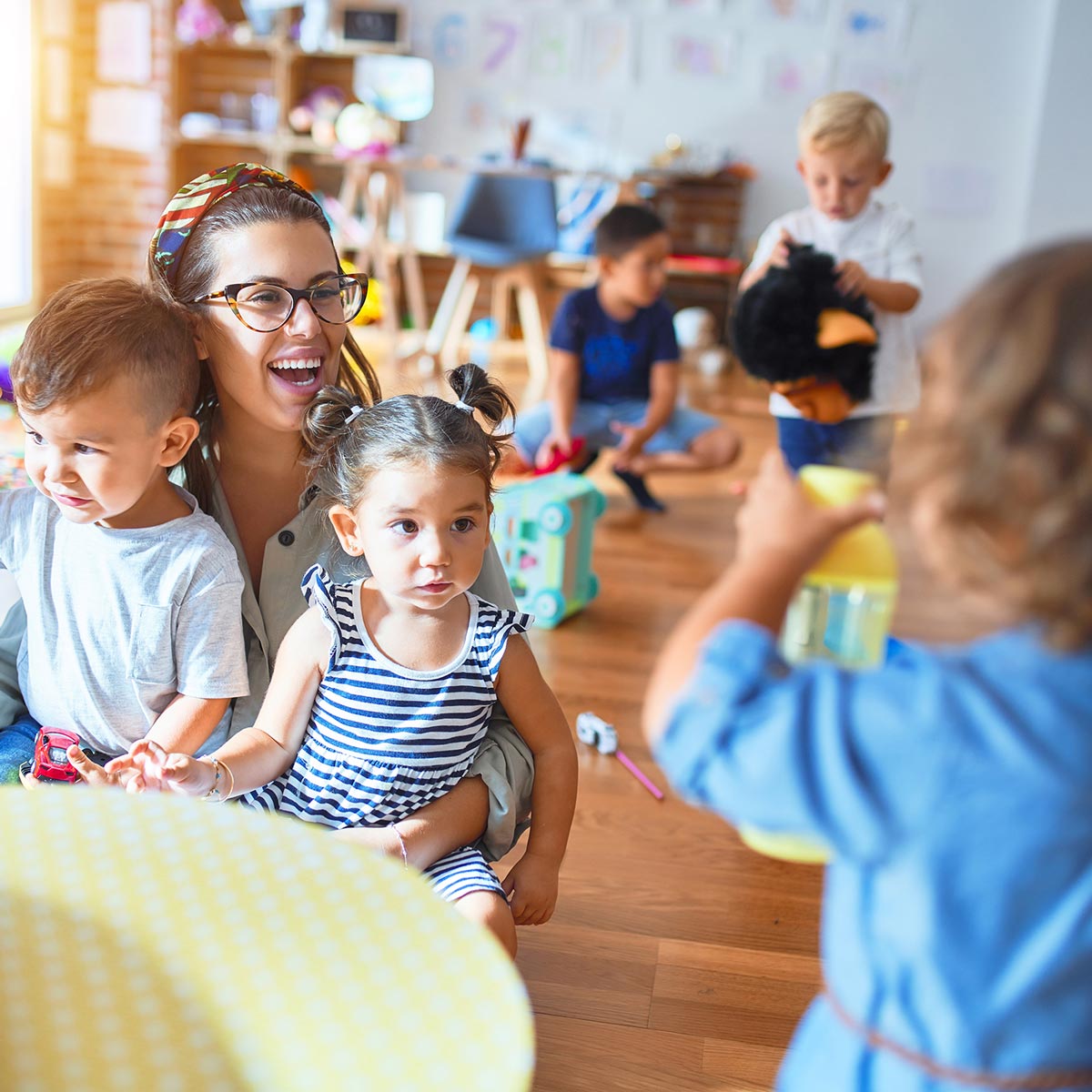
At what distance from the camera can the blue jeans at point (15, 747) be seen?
1.24 metres

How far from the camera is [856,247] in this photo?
110 inches

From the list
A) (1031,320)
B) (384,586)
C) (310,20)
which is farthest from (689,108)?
(1031,320)

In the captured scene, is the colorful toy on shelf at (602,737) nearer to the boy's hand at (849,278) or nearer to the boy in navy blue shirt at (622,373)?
the boy's hand at (849,278)

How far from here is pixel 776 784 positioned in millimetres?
635

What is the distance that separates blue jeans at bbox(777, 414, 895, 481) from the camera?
2709mm

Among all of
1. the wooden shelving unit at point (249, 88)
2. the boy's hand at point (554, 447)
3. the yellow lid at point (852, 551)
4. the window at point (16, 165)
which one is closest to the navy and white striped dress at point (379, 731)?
the yellow lid at point (852, 551)

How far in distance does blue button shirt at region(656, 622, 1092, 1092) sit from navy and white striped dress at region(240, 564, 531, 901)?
0.60 m

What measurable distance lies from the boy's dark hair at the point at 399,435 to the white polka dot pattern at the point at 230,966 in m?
0.53

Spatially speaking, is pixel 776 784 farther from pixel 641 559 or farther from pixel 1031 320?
pixel 641 559

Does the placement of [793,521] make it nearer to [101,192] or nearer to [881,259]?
[881,259]

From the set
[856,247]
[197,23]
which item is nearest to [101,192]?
[197,23]

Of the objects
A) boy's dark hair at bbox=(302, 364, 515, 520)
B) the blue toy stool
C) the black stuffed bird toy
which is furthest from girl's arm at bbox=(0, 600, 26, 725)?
the blue toy stool

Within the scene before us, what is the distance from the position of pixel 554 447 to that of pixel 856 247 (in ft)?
3.46

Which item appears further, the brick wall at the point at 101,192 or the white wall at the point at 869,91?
the white wall at the point at 869,91
